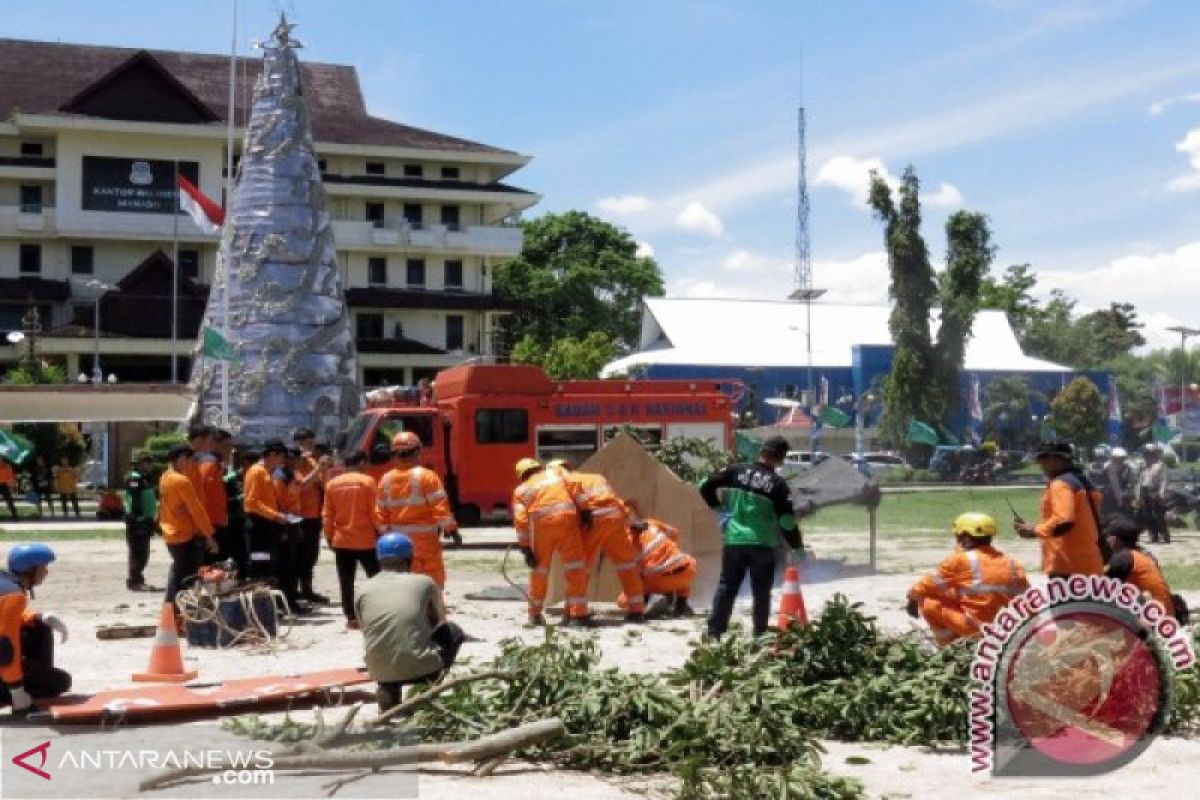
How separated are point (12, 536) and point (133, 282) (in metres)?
35.3

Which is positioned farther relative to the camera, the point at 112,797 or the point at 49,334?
the point at 49,334

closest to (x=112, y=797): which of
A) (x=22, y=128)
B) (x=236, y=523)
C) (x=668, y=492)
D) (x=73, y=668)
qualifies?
(x=73, y=668)

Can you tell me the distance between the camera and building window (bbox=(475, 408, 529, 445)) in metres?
26.8

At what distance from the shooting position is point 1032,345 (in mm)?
94188

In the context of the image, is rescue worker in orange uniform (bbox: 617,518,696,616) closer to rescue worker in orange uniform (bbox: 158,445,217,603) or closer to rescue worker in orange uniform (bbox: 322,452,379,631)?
rescue worker in orange uniform (bbox: 322,452,379,631)

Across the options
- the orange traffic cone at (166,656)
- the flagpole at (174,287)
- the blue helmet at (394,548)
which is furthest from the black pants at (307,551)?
the flagpole at (174,287)

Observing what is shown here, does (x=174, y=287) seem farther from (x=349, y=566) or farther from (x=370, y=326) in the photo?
(x=349, y=566)

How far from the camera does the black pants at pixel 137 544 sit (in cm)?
1794

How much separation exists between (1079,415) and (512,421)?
43.8 meters

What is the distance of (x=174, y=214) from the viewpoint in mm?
64188

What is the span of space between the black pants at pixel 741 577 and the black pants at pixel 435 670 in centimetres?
330

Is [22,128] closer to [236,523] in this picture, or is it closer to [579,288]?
[579,288]

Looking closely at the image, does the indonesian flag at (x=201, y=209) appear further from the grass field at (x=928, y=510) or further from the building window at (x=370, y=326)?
the building window at (x=370, y=326)

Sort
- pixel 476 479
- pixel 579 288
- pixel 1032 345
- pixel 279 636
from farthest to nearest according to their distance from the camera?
1. pixel 1032 345
2. pixel 579 288
3. pixel 476 479
4. pixel 279 636
